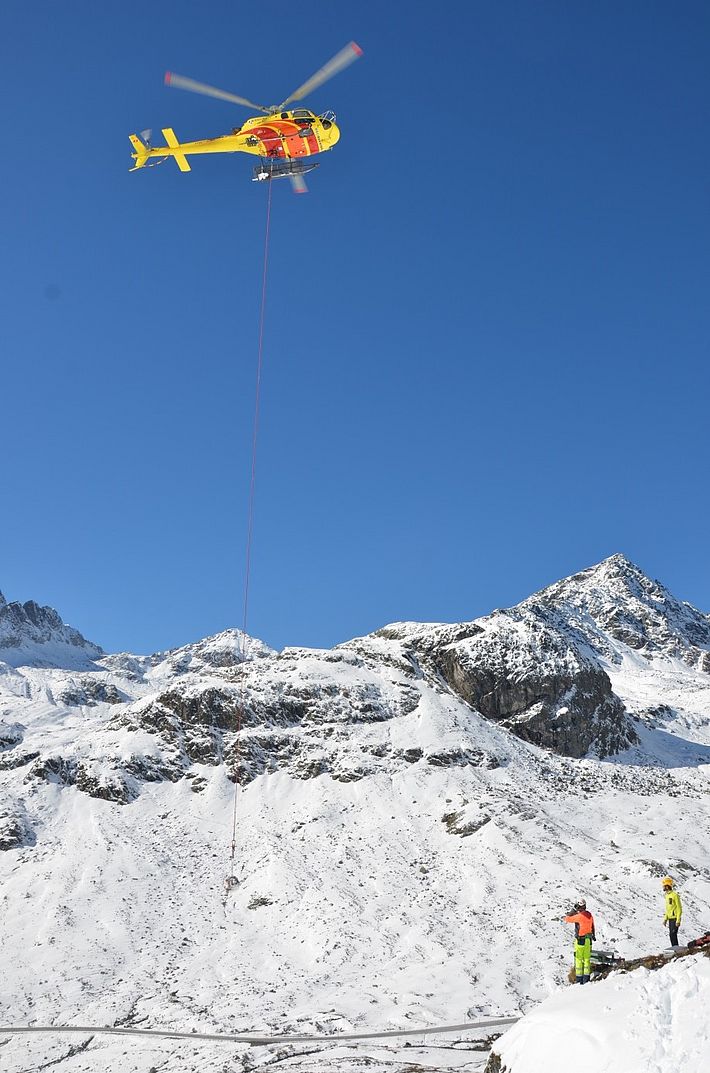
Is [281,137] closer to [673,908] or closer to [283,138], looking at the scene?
[283,138]

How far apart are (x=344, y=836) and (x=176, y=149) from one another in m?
36.9

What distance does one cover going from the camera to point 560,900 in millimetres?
32281

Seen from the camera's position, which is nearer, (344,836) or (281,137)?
(281,137)

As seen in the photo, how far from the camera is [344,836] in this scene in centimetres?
4347

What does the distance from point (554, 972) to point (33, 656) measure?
15645 cm

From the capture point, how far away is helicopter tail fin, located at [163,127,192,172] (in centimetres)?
2636

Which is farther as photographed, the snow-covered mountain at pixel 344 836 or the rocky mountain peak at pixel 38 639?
the rocky mountain peak at pixel 38 639

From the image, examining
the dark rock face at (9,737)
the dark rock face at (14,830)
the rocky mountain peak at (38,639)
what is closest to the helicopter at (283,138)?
the dark rock face at (14,830)

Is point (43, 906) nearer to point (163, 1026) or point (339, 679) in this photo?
point (163, 1026)

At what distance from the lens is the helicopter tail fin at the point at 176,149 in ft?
86.5

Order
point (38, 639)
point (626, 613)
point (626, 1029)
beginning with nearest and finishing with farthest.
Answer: point (626, 1029) < point (626, 613) < point (38, 639)

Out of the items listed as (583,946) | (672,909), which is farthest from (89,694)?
(583,946)

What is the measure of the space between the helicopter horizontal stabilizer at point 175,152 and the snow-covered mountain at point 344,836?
92.1ft

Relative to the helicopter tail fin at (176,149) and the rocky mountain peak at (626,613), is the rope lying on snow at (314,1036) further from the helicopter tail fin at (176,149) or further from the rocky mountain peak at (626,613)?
the rocky mountain peak at (626,613)
